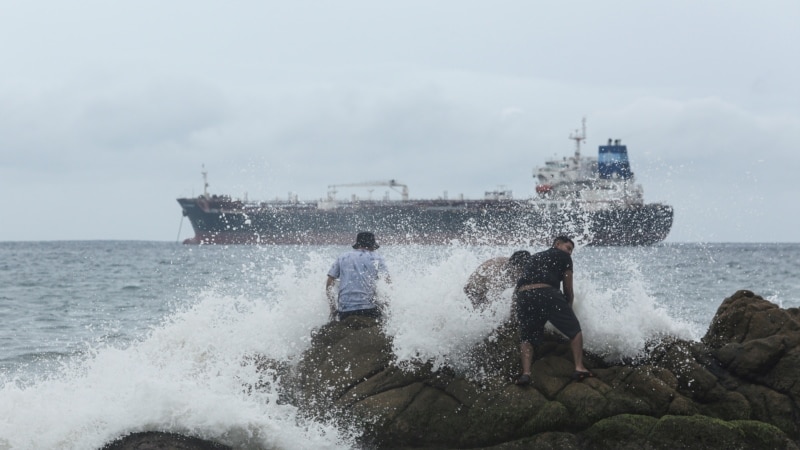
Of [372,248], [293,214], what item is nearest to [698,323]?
[372,248]

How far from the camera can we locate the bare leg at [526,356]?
7.70m

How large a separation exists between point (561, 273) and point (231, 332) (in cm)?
364

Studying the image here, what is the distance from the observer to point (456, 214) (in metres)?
76.9

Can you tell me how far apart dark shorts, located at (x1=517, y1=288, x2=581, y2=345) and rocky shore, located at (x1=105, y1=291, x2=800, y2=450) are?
0.24m

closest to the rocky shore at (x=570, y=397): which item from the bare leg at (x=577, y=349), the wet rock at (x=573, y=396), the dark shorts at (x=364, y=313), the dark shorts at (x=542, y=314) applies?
the wet rock at (x=573, y=396)

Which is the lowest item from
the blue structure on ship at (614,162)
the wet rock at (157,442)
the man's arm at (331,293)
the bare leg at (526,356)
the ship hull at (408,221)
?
the wet rock at (157,442)

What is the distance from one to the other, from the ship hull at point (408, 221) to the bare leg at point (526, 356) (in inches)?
2521

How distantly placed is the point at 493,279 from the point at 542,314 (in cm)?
84

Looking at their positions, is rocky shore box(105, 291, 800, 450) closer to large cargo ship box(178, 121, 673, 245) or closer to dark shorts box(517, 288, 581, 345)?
dark shorts box(517, 288, 581, 345)

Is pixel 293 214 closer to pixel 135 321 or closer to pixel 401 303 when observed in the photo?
pixel 135 321

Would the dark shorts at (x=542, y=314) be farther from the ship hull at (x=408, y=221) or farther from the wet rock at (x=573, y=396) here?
the ship hull at (x=408, y=221)

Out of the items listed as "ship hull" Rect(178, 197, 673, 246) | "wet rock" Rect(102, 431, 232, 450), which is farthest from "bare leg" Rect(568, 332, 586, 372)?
"ship hull" Rect(178, 197, 673, 246)

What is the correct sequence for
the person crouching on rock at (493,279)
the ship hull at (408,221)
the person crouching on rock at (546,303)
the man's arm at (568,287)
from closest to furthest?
the person crouching on rock at (546,303)
the man's arm at (568,287)
the person crouching on rock at (493,279)
the ship hull at (408,221)

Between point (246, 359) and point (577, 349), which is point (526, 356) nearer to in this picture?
point (577, 349)
